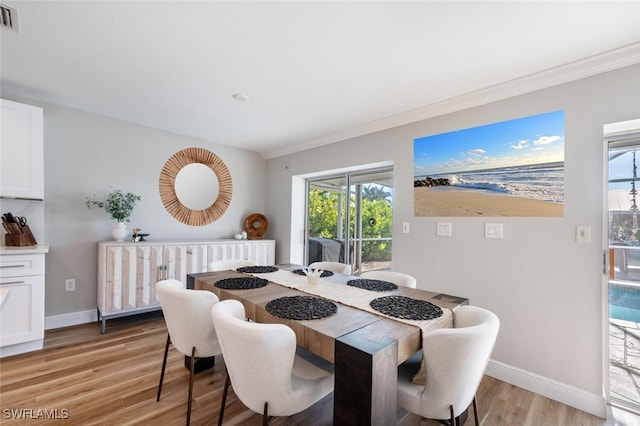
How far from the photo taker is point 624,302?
76.2 inches

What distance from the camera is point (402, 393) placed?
1.28 m

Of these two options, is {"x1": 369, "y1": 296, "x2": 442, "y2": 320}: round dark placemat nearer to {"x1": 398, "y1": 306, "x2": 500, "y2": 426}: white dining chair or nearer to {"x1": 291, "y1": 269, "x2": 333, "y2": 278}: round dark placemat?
{"x1": 398, "y1": 306, "x2": 500, "y2": 426}: white dining chair

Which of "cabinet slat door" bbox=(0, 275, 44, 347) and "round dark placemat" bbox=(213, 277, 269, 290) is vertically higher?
"round dark placemat" bbox=(213, 277, 269, 290)

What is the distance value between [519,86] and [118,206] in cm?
402

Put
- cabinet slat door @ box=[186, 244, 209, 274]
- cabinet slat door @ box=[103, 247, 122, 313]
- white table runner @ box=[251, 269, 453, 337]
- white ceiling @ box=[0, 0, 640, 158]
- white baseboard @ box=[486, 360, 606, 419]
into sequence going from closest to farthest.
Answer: white table runner @ box=[251, 269, 453, 337] < white ceiling @ box=[0, 0, 640, 158] < white baseboard @ box=[486, 360, 606, 419] < cabinet slat door @ box=[103, 247, 122, 313] < cabinet slat door @ box=[186, 244, 209, 274]

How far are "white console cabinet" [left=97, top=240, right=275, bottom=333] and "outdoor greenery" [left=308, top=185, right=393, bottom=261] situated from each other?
1527 millimetres

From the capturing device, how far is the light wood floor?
1.68 metres

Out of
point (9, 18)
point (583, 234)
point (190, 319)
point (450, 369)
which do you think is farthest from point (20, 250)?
point (583, 234)

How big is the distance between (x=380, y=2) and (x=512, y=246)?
1997mm

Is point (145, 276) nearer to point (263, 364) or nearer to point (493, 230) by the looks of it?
point (263, 364)

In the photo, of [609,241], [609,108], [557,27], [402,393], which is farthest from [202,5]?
[609,241]

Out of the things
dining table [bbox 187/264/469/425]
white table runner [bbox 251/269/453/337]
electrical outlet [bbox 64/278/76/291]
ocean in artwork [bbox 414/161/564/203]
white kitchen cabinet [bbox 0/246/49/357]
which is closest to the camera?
dining table [bbox 187/264/469/425]

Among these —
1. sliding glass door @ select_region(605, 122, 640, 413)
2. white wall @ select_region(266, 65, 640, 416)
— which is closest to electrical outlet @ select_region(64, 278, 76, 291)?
white wall @ select_region(266, 65, 640, 416)

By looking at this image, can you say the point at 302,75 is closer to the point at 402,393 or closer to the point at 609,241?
the point at 402,393
